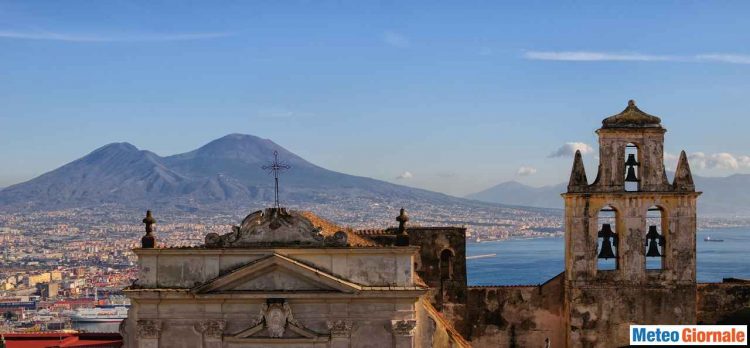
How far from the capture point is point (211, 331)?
20891mm

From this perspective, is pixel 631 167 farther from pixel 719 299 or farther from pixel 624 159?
pixel 719 299

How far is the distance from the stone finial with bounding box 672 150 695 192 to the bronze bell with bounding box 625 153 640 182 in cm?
90

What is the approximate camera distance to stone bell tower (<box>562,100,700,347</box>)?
2364cm

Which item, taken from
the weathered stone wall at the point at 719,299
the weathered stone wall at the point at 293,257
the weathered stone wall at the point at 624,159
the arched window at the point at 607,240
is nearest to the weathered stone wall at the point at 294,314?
the weathered stone wall at the point at 293,257

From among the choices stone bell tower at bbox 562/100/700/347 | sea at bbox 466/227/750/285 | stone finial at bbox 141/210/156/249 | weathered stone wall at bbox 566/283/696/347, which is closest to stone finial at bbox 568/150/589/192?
stone bell tower at bbox 562/100/700/347

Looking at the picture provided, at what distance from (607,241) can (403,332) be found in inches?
239

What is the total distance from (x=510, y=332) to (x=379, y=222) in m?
173

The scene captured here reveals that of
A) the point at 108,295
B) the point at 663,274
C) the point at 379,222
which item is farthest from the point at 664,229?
the point at 379,222

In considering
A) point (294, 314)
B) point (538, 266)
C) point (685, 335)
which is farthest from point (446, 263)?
point (538, 266)

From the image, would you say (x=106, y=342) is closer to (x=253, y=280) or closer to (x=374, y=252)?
(x=253, y=280)

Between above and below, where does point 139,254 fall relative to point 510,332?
above

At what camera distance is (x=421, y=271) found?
84.7 feet

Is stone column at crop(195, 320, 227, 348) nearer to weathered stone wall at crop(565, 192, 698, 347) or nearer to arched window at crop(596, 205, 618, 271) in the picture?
weathered stone wall at crop(565, 192, 698, 347)

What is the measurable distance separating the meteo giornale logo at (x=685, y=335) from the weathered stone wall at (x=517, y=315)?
1.98 meters
